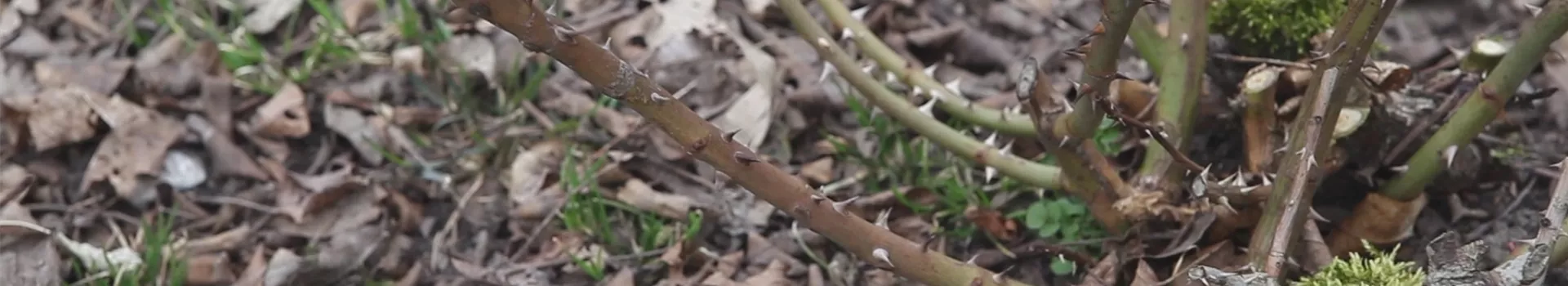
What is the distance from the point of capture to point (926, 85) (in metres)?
1.69

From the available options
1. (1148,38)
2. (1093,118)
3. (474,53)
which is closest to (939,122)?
(1148,38)

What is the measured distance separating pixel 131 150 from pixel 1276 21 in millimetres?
1807

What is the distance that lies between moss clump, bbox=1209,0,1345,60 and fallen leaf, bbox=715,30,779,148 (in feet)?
2.37

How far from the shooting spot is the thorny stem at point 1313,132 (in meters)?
1.14

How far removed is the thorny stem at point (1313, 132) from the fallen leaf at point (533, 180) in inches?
41.1

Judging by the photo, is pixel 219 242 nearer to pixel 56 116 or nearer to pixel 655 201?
pixel 56 116

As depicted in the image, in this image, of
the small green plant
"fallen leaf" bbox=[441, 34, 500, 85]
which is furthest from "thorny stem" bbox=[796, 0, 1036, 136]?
"fallen leaf" bbox=[441, 34, 500, 85]

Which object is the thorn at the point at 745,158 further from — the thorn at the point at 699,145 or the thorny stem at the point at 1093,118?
the thorny stem at the point at 1093,118

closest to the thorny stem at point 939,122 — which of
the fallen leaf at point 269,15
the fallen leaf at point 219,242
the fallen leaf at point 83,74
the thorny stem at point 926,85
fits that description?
the thorny stem at point 926,85

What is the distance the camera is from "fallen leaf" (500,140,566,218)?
6.24 feet

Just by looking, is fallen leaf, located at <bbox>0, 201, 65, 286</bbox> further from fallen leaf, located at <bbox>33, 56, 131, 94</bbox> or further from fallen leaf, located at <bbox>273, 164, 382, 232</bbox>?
fallen leaf, located at <bbox>33, 56, 131, 94</bbox>

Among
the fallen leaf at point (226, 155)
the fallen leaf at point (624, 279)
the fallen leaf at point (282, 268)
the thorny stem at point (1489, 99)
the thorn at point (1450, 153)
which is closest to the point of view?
the thorny stem at point (1489, 99)

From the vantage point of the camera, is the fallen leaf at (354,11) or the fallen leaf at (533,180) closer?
the fallen leaf at (533,180)

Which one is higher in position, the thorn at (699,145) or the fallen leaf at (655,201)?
the thorn at (699,145)
